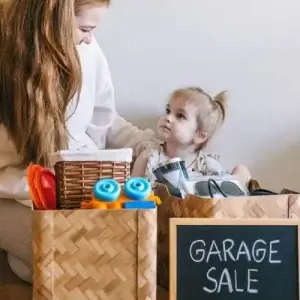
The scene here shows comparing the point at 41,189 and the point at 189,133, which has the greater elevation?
the point at 189,133

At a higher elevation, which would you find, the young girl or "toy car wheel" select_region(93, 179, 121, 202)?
the young girl

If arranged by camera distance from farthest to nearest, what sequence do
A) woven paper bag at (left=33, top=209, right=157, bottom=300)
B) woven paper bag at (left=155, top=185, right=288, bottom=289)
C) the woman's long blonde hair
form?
1. the woman's long blonde hair
2. woven paper bag at (left=155, top=185, right=288, bottom=289)
3. woven paper bag at (left=33, top=209, right=157, bottom=300)

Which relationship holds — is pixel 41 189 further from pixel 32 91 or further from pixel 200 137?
pixel 200 137

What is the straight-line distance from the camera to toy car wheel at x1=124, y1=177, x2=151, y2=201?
111 centimetres

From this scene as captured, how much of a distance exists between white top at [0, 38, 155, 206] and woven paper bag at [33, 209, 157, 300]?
31 centimetres

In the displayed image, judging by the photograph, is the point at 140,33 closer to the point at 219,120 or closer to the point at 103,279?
the point at 219,120

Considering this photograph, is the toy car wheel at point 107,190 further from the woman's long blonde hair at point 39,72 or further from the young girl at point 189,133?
the young girl at point 189,133

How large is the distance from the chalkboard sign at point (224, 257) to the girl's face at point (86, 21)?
0.51 metres

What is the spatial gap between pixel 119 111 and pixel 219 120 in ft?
0.83

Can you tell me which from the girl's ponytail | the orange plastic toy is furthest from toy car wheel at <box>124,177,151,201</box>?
the girl's ponytail

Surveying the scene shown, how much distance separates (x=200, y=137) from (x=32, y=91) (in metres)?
Answer: 0.42

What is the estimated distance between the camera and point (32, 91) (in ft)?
4.38

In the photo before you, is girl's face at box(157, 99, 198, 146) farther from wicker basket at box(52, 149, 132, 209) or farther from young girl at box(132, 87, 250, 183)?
wicker basket at box(52, 149, 132, 209)

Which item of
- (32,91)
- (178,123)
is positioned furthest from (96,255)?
(178,123)
